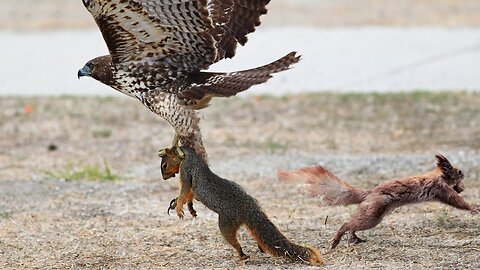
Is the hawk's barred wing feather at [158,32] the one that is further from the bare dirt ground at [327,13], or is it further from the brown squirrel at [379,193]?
the bare dirt ground at [327,13]

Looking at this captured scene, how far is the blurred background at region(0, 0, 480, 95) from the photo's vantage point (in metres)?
16.1

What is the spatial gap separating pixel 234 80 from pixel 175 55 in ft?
1.98

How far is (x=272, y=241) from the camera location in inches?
269

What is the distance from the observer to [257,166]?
10852 mm

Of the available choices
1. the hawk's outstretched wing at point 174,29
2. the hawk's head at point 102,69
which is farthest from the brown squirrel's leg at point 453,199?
the hawk's head at point 102,69

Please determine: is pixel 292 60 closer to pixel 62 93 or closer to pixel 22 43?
pixel 62 93

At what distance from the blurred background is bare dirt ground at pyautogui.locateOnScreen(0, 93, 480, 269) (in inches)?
73.7

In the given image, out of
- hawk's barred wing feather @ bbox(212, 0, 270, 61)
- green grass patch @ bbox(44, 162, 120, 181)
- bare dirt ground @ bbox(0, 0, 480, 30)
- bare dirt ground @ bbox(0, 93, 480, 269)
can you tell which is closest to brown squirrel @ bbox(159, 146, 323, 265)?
bare dirt ground @ bbox(0, 93, 480, 269)

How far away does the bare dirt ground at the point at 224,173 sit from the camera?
7.31m

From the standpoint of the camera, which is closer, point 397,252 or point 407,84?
point 397,252

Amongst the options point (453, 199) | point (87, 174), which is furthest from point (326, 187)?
point (87, 174)

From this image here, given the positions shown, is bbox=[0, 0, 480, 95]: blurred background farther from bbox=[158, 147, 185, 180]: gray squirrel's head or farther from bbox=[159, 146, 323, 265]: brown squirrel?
bbox=[159, 146, 323, 265]: brown squirrel

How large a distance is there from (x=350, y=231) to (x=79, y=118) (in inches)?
272

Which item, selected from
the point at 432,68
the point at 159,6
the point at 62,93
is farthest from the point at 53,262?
the point at 432,68
